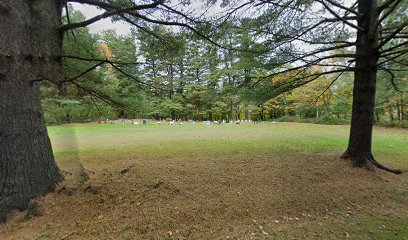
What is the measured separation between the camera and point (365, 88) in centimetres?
382

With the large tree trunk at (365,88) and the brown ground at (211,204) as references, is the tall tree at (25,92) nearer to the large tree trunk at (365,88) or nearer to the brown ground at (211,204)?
the brown ground at (211,204)

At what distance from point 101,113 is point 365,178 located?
6.01 metres

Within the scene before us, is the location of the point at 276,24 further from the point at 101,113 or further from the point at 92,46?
the point at 101,113

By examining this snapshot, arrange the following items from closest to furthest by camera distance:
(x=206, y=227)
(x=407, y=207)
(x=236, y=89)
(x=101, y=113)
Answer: (x=206, y=227)
(x=407, y=207)
(x=236, y=89)
(x=101, y=113)

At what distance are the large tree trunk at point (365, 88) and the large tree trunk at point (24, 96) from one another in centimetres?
547

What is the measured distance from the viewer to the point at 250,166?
4.05 meters

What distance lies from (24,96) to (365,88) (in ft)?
19.3

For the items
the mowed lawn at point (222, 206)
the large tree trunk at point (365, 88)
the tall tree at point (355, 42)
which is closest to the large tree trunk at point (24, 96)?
the mowed lawn at point (222, 206)

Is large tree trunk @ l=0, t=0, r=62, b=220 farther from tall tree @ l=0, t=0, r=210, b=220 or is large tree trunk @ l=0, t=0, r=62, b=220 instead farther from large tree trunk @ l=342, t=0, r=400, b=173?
large tree trunk @ l=342, t=0, r=400, b=173

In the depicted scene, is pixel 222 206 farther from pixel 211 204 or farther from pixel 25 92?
pixel 25 92

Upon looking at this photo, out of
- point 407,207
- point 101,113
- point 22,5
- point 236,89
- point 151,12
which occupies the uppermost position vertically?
point 151,12

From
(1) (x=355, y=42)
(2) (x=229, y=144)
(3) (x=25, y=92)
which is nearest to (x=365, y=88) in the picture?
(1) (x=355, y=42)

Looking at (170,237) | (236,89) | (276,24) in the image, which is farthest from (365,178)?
(170,237)

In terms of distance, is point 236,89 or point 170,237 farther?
point 236,89
